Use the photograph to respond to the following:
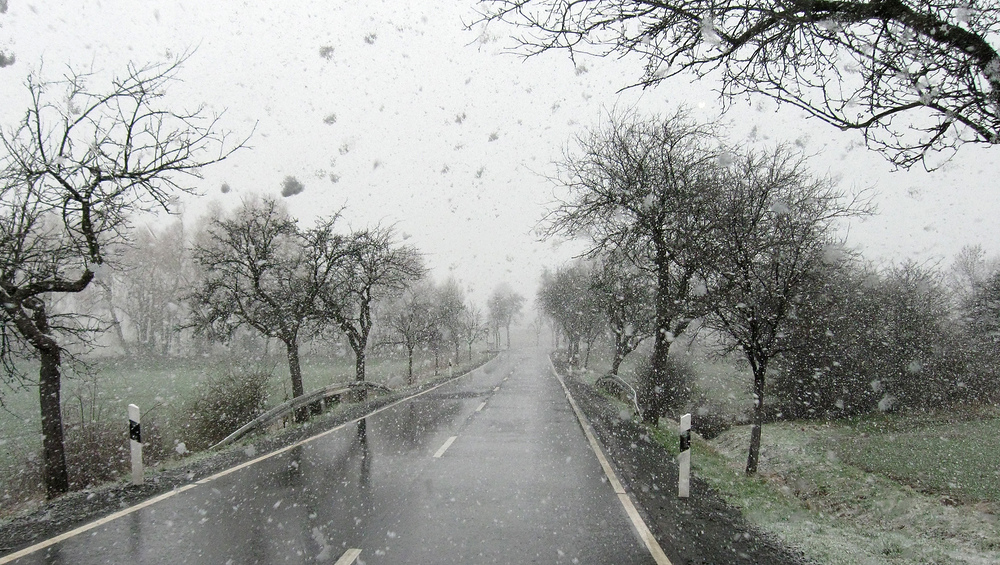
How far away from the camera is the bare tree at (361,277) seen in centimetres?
1833

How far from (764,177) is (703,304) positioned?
3.64 m

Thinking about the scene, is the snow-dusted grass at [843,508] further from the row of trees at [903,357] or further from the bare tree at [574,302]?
the bare tree at [574,302]

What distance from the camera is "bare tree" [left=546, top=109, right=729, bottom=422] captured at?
37.4 ft

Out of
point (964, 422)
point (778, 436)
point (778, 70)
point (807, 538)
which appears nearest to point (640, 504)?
point (807, 538)

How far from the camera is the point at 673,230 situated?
11258 millimetres

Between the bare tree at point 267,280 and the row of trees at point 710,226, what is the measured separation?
911 centimetres

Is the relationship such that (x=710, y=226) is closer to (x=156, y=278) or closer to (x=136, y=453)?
(x=136, y=453)

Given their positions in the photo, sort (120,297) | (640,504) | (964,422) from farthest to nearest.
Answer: (120,297) → (964,422) → (640,504)

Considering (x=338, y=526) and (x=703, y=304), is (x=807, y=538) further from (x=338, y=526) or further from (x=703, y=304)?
(x=703, y=304)

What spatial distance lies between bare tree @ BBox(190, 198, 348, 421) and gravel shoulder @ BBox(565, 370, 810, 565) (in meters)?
10.5

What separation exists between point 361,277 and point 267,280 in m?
3.74

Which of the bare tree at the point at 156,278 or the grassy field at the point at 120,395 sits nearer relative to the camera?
the grassy field at the point at 120,395

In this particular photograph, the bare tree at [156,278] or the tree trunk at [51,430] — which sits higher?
the bare tree at [156,278]

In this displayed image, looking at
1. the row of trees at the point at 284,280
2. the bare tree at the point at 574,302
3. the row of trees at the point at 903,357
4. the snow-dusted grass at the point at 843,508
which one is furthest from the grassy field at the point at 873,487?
the bare tree at the point at 574,302
